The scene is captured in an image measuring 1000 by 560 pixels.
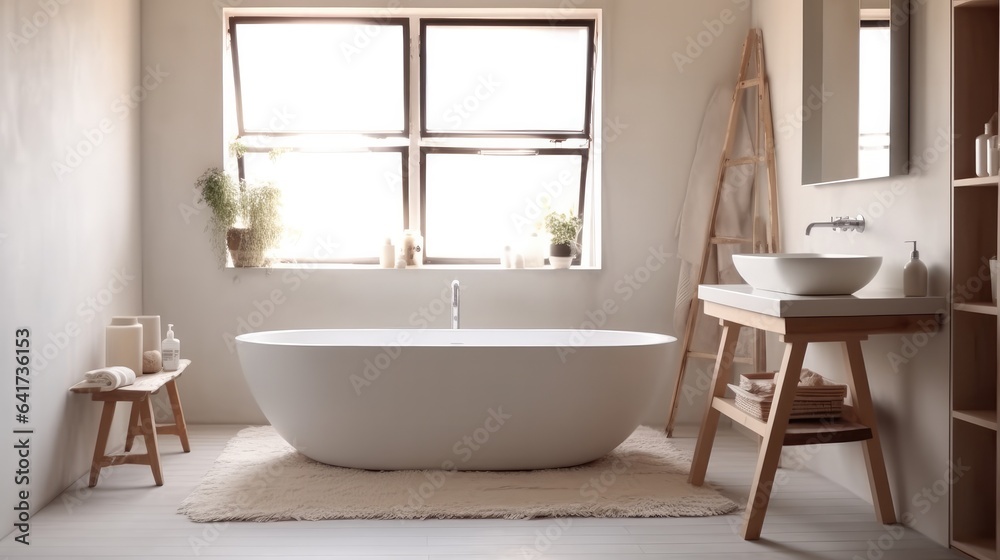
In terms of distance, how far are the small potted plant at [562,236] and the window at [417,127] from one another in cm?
12

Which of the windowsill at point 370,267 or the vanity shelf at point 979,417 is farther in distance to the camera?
the windowsill at point 370,267

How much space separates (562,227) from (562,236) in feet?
0.17

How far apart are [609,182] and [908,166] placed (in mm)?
1907

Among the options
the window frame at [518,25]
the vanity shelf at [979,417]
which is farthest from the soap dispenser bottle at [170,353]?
the vanity shelf at [979,417]

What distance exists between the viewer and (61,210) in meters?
3.51

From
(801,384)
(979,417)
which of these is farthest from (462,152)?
(979,417)

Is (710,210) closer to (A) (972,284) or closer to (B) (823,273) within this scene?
(B) (823,273)

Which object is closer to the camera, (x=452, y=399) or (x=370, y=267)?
(x=452, y=399)

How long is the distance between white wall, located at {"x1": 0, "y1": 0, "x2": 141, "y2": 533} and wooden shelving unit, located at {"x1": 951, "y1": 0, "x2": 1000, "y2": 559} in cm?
323

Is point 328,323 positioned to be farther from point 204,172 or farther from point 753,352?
point 753,352

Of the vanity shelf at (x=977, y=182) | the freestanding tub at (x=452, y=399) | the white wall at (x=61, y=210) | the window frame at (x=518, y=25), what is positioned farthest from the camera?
the window frame at (x=518, y=25)

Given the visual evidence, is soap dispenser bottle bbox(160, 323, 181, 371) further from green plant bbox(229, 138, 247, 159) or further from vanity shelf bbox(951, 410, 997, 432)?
vanity shelf bbox(951, 410, 997, 432)

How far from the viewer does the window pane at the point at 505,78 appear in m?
4.93

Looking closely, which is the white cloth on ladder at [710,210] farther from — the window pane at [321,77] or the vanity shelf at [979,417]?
the vanity shelf at [979,417]
